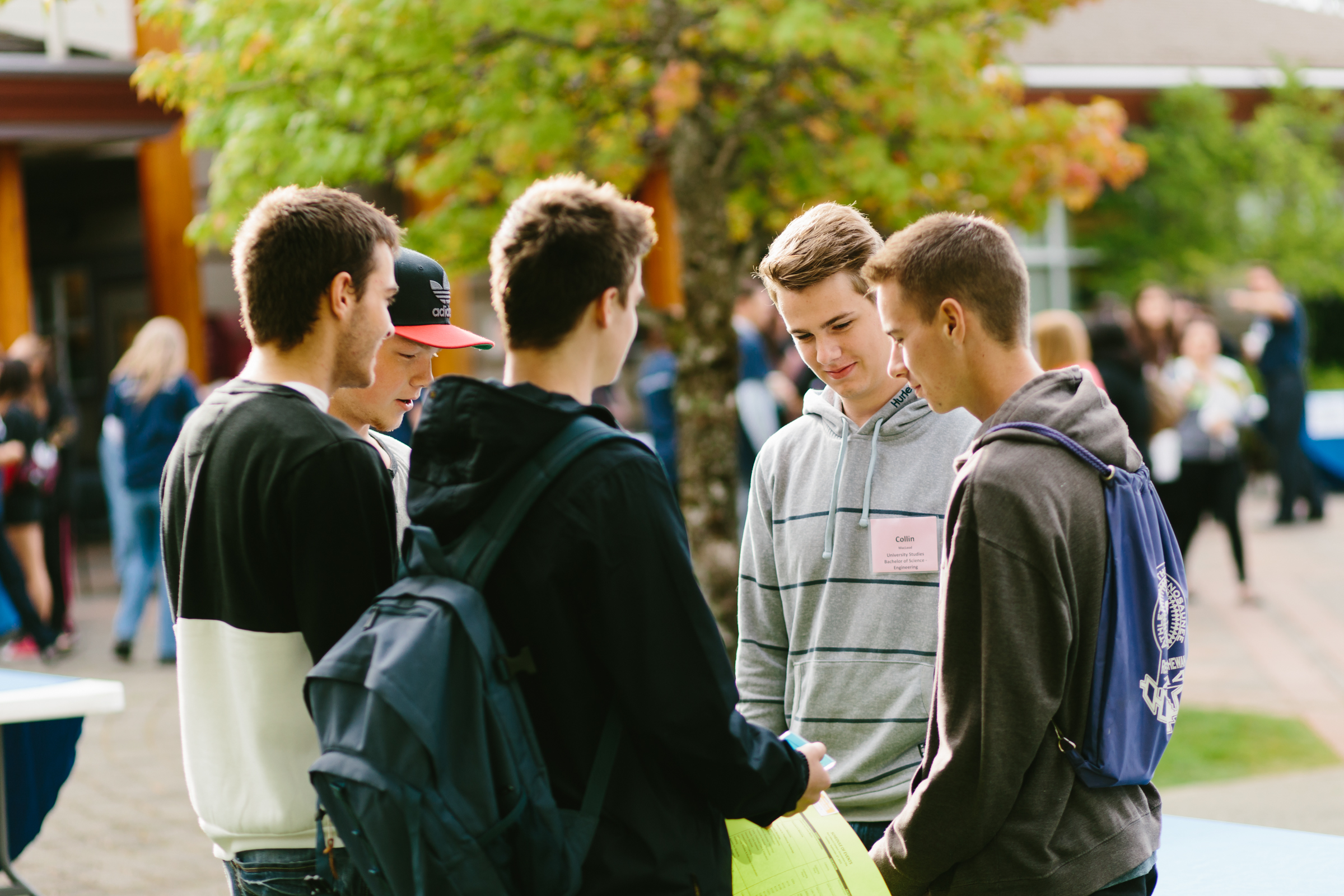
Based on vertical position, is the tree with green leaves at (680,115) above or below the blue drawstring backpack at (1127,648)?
above

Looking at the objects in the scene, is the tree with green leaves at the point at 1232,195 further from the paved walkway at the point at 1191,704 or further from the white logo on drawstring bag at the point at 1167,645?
the white logo on drawstring bag at the point at 1167,645

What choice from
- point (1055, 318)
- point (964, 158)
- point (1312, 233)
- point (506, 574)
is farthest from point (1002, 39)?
point (1312, 233)

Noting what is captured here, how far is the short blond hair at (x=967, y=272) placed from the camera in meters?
2.04

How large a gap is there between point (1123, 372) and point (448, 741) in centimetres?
687

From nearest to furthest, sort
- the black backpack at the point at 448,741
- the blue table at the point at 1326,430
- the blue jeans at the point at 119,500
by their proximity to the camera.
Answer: the black backpack at the point at 448,741, the blue jeans at the point at 119,500, the blue table at the point at 1326,430

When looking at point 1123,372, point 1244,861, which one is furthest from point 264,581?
point 1123,372

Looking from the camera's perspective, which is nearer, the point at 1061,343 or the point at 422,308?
the point at 422,308

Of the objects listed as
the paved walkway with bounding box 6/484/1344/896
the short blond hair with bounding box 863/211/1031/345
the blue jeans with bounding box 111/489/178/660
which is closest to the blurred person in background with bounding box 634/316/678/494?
the blue jeans with bounding box 111/489/178/660

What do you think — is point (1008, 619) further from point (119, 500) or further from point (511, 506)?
point (119, 500)

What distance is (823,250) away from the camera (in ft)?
8.30

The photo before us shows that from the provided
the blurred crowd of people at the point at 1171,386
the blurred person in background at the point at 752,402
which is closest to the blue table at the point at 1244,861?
the blurred crowd of people at the point at 1171,386

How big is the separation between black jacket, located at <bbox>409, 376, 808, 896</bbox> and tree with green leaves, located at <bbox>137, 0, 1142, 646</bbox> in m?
4.23

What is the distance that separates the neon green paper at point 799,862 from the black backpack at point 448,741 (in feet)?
1.21

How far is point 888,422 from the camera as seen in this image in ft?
8.52
